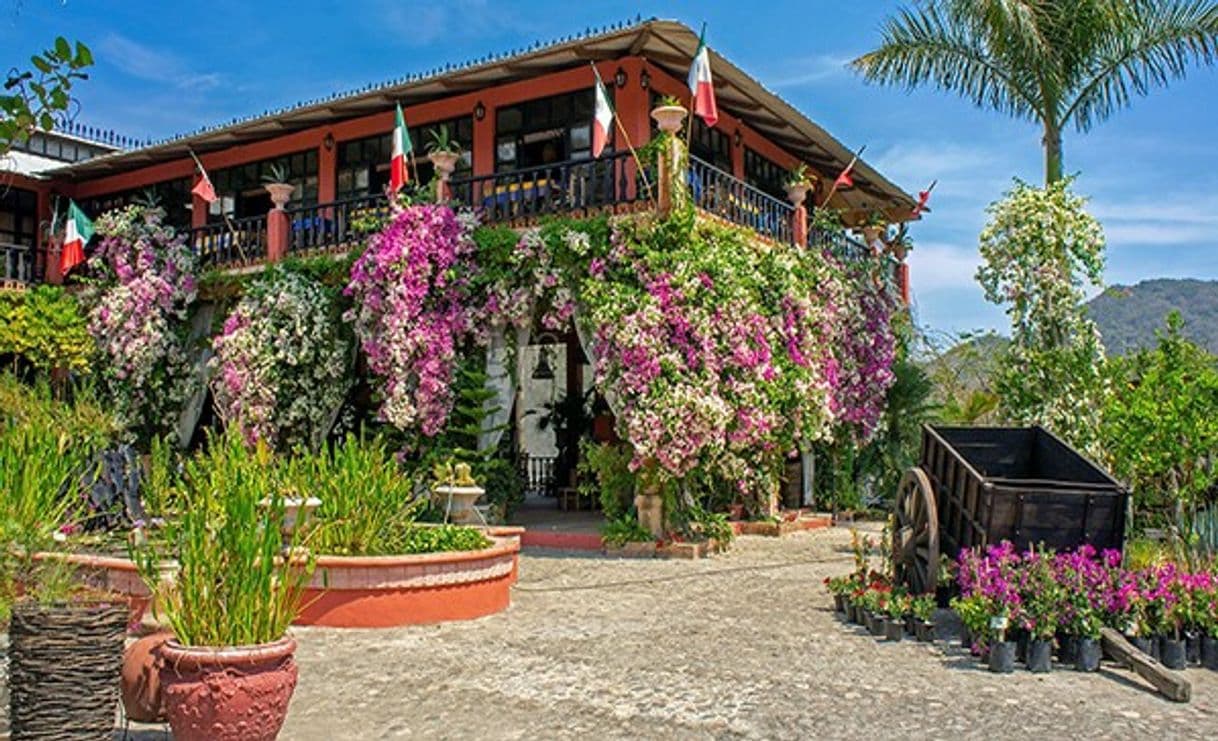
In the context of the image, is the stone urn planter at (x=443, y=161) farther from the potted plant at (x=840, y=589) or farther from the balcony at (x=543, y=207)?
the potted plant at (x=840, y=589)

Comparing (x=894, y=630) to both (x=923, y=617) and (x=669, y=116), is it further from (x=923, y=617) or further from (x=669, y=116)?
(x=669, y=116)

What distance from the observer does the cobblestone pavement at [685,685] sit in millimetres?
5953

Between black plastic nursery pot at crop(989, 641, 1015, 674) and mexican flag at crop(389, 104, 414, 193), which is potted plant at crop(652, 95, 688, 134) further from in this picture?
black plastic nursery pot at crop(989, 641, 1015, 674)

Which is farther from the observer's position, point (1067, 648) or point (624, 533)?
point (624, 533)

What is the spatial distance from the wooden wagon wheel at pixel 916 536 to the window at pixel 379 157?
33.0 ft

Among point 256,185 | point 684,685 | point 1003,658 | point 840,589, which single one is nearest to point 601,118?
point 840,589

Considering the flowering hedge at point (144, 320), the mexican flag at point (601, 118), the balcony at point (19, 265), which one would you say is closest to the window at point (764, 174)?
the mexican flag at point (601, 118)

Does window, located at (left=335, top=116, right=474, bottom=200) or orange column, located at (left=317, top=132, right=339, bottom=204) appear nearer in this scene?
window, located at (left=335, top=116, right=474, bottom=200)

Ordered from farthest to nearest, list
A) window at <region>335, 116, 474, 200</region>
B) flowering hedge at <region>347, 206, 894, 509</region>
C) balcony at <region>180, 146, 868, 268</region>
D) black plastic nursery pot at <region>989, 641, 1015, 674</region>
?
window at <region>335, 116, 474, 200</region>
balcony at <region>180, 146, 868, 268</region>
flowering hedge at <region>347, 206, 894, 509</region>
black plastic nursery pot at <region>989, 641, 1015, 674</region>

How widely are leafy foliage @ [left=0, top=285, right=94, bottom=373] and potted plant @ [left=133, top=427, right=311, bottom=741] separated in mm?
15738

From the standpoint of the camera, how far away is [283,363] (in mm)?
16062

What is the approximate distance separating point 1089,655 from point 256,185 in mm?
17556

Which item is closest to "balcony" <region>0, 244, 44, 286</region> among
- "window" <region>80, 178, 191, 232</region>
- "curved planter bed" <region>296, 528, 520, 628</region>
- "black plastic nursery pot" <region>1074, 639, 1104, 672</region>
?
"window" <region>80, 178, 191, 232</region>

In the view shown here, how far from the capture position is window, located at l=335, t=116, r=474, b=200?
17.6 metres
